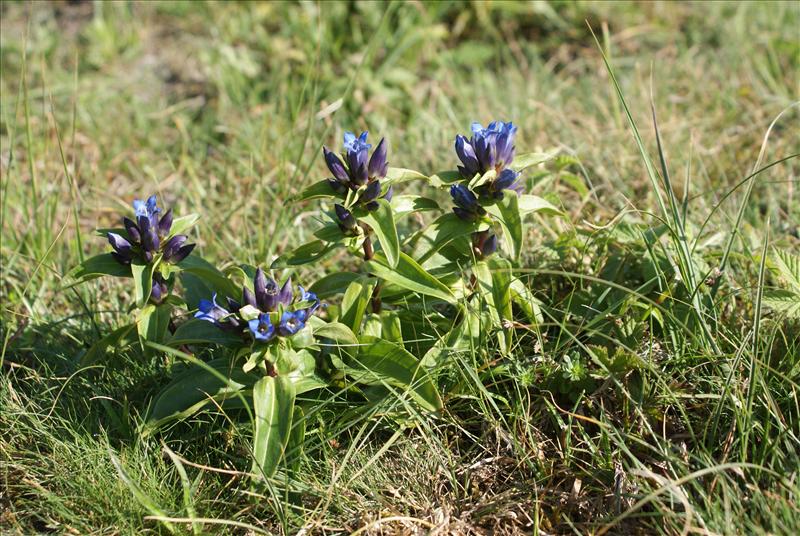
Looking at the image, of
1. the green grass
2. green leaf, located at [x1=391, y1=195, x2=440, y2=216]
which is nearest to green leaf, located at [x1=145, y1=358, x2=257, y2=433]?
the green grass

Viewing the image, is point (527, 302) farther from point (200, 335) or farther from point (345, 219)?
point (200, 335)

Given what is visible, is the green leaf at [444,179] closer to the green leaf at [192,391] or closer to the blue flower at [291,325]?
the blue flower at [291,325]

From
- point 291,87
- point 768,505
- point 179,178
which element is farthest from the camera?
point 291,87

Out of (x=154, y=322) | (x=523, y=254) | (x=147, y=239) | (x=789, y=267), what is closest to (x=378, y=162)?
(x=147, y=239)

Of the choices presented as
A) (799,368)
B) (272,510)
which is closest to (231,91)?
(272,510)

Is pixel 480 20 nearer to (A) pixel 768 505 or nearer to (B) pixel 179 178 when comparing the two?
(B) pixel 179 178

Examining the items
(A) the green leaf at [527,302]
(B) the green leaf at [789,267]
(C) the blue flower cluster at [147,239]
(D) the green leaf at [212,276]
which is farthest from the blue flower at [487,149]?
(B) the green leaf at [789,267]

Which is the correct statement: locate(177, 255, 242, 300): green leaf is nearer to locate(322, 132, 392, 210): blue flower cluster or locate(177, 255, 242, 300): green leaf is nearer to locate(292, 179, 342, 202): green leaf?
locate(292, 179, 342, 202): green leaf
